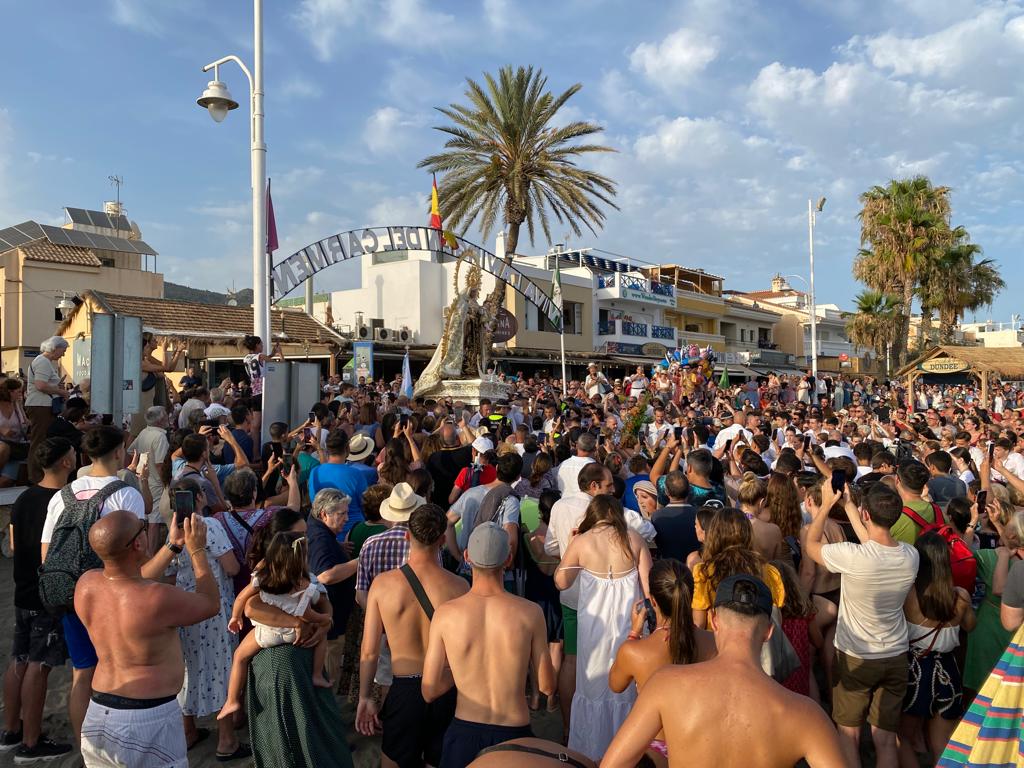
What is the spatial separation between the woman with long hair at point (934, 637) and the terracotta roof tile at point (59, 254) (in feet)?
107

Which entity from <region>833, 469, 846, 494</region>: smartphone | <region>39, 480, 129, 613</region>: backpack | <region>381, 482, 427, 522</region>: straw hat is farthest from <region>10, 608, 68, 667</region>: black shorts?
<region>833, 469, 846, 494</region>: smartphone

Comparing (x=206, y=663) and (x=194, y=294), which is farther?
(x=194, y=294)

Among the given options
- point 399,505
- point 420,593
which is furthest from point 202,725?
point 420,593

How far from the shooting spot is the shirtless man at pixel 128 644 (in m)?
2.87

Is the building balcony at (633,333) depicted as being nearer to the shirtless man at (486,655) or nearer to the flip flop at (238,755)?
the flip flop at (238,755)

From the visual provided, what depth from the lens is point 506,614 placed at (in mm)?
2922

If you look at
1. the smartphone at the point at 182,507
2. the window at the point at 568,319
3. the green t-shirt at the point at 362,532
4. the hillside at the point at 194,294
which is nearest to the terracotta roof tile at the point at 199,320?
the window at the point at 568,319

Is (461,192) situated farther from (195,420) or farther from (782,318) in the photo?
(782,318)

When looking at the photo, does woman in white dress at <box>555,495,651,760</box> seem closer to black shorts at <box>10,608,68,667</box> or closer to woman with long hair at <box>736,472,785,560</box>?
woman with long hair at <box>736,472,785,560</box>

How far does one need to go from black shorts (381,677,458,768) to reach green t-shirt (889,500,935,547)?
2.97 metres

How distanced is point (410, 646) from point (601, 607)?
42.8 inches

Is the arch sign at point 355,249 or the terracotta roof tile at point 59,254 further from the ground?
the terracotta roof tile at point 59,254

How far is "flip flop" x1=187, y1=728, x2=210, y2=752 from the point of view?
418 cm

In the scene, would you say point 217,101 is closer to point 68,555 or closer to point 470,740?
point 68,555
